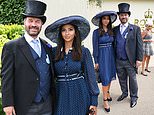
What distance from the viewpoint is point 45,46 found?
11.9 ft

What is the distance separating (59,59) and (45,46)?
0.24 metres

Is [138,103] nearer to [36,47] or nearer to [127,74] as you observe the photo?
[127,74]

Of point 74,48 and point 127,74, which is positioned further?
point 127,74

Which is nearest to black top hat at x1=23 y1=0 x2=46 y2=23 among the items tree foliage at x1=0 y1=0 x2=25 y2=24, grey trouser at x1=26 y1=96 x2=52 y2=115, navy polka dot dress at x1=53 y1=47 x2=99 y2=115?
navy polka dot dress at x1=53 y1=47 x2=99 y2=115

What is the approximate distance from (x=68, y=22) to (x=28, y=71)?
745 millimetres

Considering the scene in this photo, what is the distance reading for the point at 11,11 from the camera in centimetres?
1152

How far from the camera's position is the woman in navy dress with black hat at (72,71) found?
374cm

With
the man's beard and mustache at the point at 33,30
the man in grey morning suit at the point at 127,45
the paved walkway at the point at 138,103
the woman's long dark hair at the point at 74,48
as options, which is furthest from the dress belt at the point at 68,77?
the man in grey morning suit at the point at 127,45

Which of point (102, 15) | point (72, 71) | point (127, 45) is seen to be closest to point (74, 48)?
point (72, 71)

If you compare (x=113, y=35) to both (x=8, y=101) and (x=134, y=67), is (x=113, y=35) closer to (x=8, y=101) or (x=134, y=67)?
(x=134, y=67)

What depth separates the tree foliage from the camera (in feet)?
37.4

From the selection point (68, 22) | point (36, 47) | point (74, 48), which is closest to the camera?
point (36, 47)

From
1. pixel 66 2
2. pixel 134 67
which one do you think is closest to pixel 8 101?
pixel 134 67

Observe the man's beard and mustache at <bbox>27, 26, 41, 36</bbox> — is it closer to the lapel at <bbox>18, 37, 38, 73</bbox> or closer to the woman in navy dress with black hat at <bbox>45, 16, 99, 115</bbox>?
the lapel at <bbox>18, 37, 38, 73</bbox>
